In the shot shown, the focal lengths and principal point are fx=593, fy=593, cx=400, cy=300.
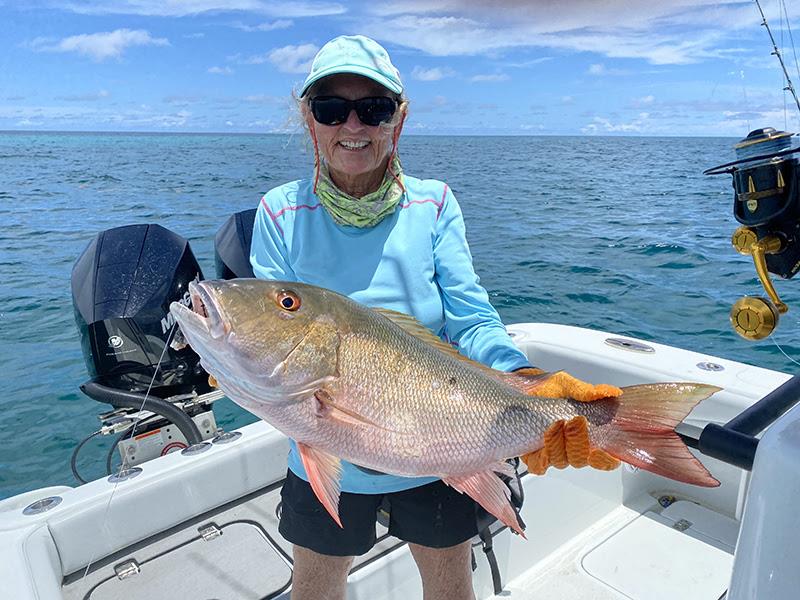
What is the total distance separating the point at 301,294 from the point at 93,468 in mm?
4763

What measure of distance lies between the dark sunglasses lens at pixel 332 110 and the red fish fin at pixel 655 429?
1267 millimetres

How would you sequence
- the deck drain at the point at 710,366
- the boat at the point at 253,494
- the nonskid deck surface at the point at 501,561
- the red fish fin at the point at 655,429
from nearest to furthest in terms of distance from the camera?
1. the red fish fin at the point at 655,429
2. the boat at the point at 253,494
3. the nonskid deck surface at the point at 501,561
4. the deck drain at the point at 710,366

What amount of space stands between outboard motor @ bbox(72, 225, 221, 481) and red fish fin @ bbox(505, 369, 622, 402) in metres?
1.97

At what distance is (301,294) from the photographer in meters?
1.67

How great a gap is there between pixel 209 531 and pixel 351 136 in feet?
7.05

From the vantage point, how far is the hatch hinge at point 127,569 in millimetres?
2709

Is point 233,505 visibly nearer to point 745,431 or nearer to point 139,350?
point 139,350

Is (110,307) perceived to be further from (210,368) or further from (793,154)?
(793,154)

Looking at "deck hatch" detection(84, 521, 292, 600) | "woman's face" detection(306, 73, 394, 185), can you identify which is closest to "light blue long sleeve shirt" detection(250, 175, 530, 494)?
"woman's face" detection(306, 73, 394, 185)

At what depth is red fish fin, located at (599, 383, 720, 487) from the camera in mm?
1502

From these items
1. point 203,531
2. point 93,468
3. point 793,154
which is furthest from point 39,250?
point 793,154

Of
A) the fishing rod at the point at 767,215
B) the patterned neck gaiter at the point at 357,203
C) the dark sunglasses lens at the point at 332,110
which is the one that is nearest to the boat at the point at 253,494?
the fishing rod at the point at 767,215

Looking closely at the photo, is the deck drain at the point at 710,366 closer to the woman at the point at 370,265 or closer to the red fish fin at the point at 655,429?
the woman at the point at 370,265

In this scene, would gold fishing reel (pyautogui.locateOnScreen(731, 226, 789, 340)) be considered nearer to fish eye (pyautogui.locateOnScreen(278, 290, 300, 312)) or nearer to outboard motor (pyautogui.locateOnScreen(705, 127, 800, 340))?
outboard motor (pyautogui.locateOnScreen(705, 127, 800, 340))
